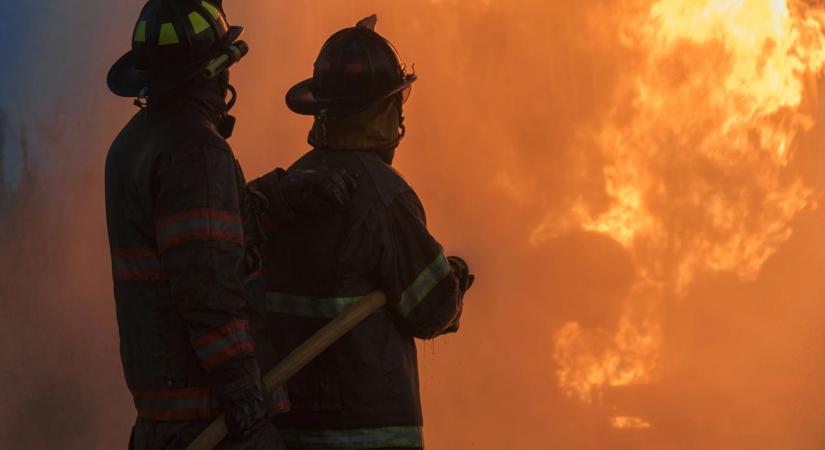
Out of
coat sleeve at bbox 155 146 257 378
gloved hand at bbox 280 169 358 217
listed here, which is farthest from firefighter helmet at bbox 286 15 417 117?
coat sleeve at bbox 155 146 257 378

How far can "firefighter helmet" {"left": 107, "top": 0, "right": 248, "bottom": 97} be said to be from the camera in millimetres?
5141

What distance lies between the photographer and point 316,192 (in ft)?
18.4

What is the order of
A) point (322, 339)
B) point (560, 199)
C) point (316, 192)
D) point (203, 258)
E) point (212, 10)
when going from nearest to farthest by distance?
point (203, 258), point (212, 10), point (322, 339), point (316, 192), point (560, 199)

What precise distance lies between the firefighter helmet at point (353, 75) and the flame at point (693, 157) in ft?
21.5

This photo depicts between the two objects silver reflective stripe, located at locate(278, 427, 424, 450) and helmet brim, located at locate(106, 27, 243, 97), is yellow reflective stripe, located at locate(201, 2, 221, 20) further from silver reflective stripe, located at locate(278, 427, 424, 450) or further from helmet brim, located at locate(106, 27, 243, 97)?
silver reflective stripe, located at locate(278, 427, 424, 450)

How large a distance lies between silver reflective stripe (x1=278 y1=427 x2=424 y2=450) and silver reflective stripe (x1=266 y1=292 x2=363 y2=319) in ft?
1.70

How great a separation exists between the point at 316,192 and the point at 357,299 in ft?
1.64

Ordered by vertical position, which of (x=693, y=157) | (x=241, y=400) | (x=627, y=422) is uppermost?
(x=693, y=157)

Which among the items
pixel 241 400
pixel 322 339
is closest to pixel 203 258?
pixel 241 400

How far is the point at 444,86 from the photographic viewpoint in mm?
13234

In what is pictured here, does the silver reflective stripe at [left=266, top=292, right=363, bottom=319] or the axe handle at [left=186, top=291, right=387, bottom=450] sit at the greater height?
the silver reflective stripe at [left=266, top=292, right=363, bottom=319]

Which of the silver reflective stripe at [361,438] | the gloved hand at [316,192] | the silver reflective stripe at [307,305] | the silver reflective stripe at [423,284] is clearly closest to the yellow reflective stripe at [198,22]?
the gloved hand at [316,192]

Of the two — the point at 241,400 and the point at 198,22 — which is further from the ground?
the point at 198,22

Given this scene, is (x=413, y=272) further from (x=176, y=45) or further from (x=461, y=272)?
(x=176, y=45)
